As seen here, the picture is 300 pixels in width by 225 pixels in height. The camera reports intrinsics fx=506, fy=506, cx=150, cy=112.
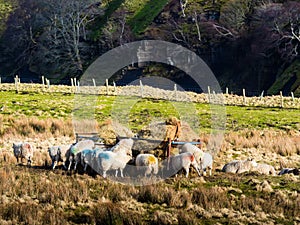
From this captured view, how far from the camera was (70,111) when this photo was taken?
3750cm

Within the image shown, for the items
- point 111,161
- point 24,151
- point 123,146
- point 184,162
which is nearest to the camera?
point 111,161

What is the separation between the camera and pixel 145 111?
3756cm

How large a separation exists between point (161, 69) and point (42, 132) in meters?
46.4

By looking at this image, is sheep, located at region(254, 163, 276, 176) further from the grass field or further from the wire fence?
the wire fence

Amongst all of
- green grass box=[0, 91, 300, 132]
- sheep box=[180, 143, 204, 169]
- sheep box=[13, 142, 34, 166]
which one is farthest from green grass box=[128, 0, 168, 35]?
sheep box=[180, 143, 204, 169]

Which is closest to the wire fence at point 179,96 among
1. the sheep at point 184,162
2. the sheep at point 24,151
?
the sheep at point 24,151

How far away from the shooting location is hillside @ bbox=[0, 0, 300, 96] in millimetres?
63969

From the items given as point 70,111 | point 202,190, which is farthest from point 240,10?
point 202,190

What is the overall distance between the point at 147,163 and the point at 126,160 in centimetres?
88

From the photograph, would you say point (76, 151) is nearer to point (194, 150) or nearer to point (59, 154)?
point (59, 154)

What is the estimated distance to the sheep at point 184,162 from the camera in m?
17.4

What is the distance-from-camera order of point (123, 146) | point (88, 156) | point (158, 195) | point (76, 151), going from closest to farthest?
point (158, 195) < point (88, 156) < point (123, 146) < point (76, 151)

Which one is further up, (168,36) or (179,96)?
(168,36)

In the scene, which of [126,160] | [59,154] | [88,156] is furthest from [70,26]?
[126,160]
